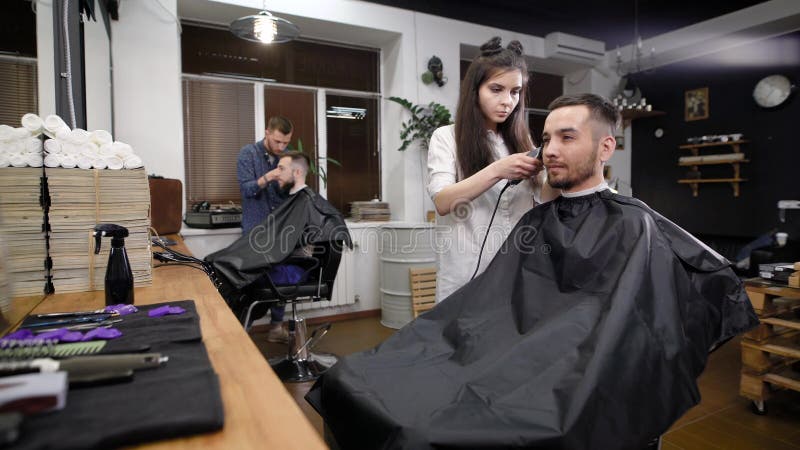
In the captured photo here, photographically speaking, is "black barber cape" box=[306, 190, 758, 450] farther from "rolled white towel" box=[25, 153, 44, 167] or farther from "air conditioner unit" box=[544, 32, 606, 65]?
"air conditioner unit" box=[544, 32, 606, 65]

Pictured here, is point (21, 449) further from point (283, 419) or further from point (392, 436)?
point (392, 436)

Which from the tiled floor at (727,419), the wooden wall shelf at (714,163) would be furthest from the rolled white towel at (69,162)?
the wooden wall shelf at (714,163)

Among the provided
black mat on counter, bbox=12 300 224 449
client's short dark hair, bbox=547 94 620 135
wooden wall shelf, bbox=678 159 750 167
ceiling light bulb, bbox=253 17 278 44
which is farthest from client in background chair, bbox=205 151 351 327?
wooden wall shelf, bbox=678 159 750 167

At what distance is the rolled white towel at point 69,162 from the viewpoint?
4.44ft

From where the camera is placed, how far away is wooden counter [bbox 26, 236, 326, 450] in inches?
21.8

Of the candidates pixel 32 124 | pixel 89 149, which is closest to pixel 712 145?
pixel 89 149

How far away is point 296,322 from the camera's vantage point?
3.08 m

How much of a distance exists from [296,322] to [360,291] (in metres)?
1.35

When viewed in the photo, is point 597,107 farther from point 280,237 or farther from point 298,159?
point 298,159

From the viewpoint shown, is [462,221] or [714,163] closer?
[462,221]

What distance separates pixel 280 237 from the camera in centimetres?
297

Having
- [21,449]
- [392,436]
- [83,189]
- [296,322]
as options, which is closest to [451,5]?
[296,322]

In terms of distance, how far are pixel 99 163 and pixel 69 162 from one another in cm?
8

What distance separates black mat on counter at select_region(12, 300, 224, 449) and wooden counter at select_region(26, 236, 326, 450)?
0.06 ft
